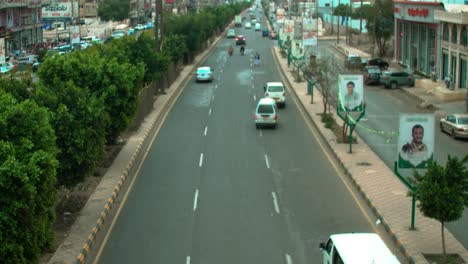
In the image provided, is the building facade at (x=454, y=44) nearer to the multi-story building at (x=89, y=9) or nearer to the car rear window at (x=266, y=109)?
the car rear window at (x=266, y=109)

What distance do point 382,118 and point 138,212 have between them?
852 inches

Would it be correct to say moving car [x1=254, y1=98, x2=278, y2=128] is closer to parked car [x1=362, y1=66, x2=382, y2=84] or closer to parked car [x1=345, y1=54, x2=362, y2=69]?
parked car [x1=362, y1=66, x2=382, y2=84]

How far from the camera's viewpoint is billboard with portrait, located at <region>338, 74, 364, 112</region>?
30406 mm

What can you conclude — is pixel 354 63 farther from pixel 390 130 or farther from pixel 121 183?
pixel 121 183

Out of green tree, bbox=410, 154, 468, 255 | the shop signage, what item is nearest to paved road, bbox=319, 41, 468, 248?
green tree, bbox=410, 154, 468, 255

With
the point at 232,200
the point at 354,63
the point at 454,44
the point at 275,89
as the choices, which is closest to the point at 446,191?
the point at 232,200

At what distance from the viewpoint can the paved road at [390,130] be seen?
2554cm

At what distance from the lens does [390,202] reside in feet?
74.1

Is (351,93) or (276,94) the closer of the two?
(351,93)

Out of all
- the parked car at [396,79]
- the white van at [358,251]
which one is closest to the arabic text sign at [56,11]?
the parked car at [396,79]

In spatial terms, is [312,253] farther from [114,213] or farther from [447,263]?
[114,213]

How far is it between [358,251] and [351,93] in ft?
55.2

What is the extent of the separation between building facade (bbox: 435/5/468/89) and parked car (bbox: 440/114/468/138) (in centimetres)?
1357

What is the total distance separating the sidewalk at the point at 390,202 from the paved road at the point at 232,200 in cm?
61
